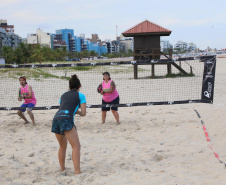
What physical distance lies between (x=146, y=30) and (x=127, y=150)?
17.5m

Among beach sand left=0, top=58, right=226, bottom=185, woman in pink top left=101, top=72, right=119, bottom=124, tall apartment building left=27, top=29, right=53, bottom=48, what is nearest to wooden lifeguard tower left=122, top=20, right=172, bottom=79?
beach sand left=0, top=58, right=226, bottom=185

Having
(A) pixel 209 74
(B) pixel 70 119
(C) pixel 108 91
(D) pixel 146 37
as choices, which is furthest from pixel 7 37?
(B) pixel 70 119

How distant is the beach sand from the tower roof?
1387cm

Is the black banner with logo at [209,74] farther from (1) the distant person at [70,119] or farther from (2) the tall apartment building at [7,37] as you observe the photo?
(2) the tall apartment building at [7,37]

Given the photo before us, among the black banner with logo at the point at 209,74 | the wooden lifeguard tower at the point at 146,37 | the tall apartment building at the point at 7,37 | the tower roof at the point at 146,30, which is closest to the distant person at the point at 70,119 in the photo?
the black banner with logo at the point at 209,74

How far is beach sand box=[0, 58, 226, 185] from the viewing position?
4004 mm

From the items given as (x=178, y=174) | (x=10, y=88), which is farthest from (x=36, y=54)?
(x=178, y=174)

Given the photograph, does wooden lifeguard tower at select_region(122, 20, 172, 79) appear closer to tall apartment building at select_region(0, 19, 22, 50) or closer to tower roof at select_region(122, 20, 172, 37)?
tower roof at select_region(122, 20, 172, 37)

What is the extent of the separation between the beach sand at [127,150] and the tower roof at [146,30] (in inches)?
546

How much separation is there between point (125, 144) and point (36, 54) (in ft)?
228

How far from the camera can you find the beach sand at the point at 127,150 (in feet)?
13.1

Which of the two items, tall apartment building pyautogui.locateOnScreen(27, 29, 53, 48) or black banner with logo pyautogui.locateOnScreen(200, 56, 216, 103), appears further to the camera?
tall apartment building pyautogui.locateOnScreen(27, 29, 53, 48)

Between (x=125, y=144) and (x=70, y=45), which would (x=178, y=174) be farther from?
(x=70, y=45)

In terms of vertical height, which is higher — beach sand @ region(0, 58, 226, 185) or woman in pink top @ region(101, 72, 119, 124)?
woman in pink top @ region(101, 72, 119, 124)
